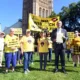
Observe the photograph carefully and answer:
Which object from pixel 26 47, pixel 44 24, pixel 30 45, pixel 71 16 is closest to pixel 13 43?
pixel 26 47

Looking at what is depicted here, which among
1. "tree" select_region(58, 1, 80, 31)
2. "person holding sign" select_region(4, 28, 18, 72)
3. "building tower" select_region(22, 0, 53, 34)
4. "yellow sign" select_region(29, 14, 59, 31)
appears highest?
"building tower" select_region(22, 0, 53, 34)

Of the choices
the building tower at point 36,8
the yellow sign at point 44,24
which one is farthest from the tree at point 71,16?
the yellow sign at point 44,24

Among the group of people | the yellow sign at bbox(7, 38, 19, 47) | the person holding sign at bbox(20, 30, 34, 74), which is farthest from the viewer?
the yellow sign at bbox(7, 38, 19, 47)

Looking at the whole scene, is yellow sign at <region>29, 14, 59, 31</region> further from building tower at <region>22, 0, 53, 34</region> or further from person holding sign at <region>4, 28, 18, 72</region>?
building tower at <region>22, 0, 53, 34</region>

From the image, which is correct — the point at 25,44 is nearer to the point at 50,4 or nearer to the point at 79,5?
the point at 79,5

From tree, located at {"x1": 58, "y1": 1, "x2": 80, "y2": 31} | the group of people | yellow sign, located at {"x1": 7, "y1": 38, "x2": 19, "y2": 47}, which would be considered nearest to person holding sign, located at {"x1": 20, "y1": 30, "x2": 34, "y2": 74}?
the group of people

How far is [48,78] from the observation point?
11.4 metres

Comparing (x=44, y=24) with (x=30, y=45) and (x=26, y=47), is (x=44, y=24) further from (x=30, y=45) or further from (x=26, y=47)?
(x=26, y=47)

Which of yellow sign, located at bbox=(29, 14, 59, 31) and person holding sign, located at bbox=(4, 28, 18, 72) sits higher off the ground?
yellow sign, located at bbox=(29, 14, 59, 31)

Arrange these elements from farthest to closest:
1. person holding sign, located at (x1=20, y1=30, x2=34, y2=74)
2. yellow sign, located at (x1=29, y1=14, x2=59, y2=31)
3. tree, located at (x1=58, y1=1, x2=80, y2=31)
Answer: tree, located at (x1=58, y1=1, x2=80, y2=31), yellow sign, located at (x1=29, y1=14, x2=59, y2=31), person holding sign, located at (x1=20, y1=30, x2=34, y2=74)

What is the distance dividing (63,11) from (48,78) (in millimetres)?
60502

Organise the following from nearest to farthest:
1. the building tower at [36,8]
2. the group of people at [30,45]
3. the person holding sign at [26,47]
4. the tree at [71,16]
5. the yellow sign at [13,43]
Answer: the group of people at [30,45] → the person holding sign at [26,47] → the yellow sign at [13,43] → the tree at [71,16] → the building tower at [36,8]

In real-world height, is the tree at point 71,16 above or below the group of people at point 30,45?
above

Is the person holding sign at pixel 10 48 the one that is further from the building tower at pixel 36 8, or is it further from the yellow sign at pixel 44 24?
the building tower at pixel 36 8
